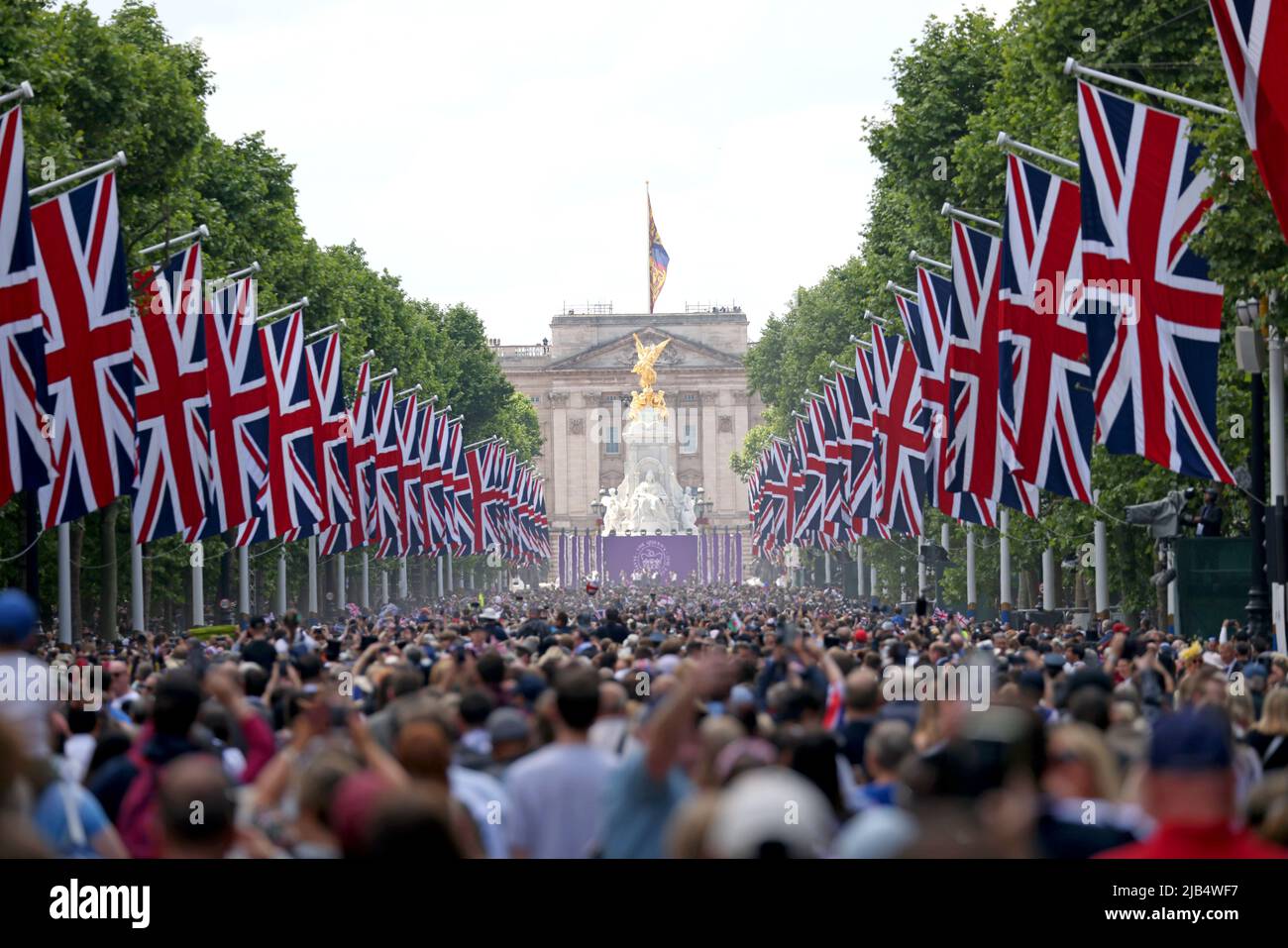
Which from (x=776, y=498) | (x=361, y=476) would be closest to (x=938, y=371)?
(x=361, y=476)

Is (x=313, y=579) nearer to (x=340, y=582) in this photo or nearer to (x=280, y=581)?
(x=280, y=581)

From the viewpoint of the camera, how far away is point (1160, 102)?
36.5 metres

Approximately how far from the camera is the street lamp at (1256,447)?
86.8 feet

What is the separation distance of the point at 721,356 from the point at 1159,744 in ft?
622

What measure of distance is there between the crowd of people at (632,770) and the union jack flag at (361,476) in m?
33.3

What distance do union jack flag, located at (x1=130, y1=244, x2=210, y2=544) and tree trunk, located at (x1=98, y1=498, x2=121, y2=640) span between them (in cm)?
815

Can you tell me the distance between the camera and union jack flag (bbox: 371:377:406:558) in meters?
54.9

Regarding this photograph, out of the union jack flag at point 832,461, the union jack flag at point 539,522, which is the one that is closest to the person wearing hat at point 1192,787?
the union jack flag at point 832,461

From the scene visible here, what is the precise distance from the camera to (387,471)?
56500 millimetres

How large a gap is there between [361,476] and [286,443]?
12.6m

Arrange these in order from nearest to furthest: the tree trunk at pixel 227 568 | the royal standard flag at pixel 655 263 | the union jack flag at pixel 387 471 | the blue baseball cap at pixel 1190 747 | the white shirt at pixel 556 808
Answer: the blue baseball cap at pixel 1190 747
the white shirt at pixel 556 808
the tree trunk at pixel 227 568
the union jack flag at pixel 387 471
the royal standard flag at pixel 655 263

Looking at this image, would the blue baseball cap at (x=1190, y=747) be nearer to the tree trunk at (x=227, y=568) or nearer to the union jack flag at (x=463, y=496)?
the tree trunk at (x=227, y=568)

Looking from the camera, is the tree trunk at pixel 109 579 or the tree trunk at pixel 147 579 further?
the tree trunk at pixel 147 579
